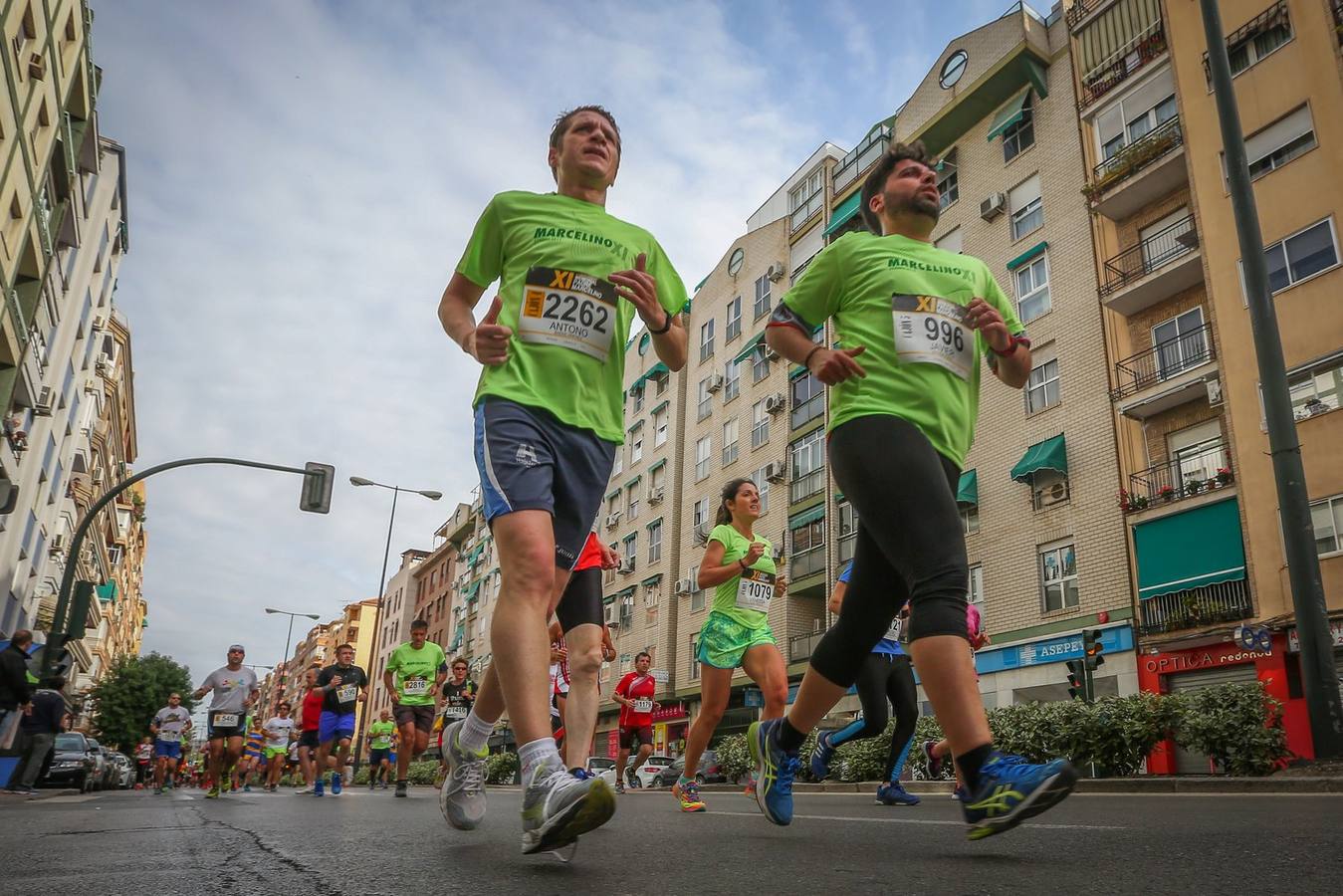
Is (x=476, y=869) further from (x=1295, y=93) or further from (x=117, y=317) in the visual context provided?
(x=117, y=317)

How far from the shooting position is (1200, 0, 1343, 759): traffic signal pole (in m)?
10.9

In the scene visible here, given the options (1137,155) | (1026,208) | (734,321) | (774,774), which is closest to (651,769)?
(1026,208)

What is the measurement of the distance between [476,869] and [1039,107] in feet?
98.1

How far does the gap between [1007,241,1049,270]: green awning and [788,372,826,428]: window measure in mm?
8786

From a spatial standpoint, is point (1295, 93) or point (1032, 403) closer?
point (1295, 93)

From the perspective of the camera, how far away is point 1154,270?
2320cm

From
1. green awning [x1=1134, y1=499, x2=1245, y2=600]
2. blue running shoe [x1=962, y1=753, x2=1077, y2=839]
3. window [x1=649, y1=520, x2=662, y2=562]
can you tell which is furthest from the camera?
window [x1=649, y1=520, x2=662, y2=562]

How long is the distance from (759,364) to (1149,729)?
28.7 metres

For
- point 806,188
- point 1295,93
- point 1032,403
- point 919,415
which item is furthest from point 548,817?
point 806,188

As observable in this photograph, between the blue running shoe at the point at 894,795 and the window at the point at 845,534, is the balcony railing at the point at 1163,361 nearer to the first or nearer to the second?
the window at the point at 845,534

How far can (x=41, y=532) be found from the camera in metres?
31.2

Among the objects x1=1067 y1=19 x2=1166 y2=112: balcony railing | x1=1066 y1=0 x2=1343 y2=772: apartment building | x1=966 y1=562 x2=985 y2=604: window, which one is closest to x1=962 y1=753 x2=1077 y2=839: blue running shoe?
x1=1066 y1=0 x2=1343 y2=772: apartment building

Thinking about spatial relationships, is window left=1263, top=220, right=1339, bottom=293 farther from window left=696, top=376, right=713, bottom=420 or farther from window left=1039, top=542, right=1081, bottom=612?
window left=696, top=376, right=713, bottom=420

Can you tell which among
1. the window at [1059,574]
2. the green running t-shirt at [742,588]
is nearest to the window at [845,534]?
the window at [1059,574]
